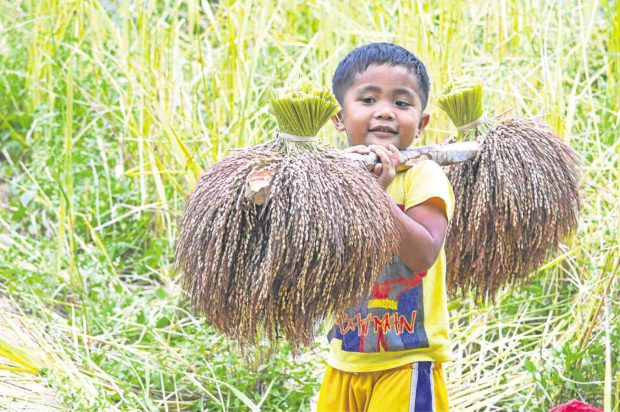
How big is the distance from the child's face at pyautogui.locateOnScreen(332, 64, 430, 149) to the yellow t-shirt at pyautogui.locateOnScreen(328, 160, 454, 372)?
10cm

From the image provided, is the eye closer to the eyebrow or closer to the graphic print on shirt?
the eyebrow

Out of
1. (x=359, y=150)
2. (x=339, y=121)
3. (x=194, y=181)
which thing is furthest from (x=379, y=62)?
(x=194, y=181)

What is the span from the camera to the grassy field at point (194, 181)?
10.7 feet

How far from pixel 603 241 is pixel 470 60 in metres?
1.32

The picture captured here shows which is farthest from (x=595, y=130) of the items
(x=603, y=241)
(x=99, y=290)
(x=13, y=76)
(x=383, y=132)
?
(x=13, y=76)

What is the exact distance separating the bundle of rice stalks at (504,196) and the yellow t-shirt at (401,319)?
10.7 inches

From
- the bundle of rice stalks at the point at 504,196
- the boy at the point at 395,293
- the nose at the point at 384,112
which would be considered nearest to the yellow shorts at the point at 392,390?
the boy at the point at 395,293

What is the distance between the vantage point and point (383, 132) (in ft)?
Result: 7.66

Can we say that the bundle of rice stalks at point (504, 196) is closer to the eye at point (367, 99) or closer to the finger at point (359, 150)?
the eye at point (367, 99)

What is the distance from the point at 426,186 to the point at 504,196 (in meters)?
0.35

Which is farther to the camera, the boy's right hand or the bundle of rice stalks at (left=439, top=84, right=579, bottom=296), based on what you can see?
the bundle of rice stalks at (left=439, top=84, right=579, bottom=296)

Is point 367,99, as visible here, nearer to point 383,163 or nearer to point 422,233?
point 383,163

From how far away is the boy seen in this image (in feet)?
7.41

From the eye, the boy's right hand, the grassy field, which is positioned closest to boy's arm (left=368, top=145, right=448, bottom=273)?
the boy's right hand
